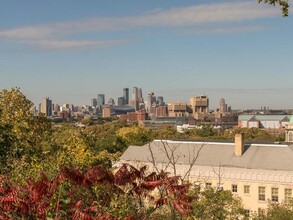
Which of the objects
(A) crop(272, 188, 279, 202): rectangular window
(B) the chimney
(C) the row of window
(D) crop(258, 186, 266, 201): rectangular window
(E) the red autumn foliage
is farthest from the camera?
(B) the chimney

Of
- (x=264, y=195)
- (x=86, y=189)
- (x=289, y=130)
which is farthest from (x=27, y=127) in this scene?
(x=289, y=130)

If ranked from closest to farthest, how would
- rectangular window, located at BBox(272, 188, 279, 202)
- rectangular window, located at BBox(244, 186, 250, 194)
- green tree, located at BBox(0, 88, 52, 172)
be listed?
1. green tree, located at BBox(0, 88, 52, 172)
2. rectangular window, located at BBox(272, 188, 279, 202)
3. rectangular window, located at BBox(244, 186, 250, 194)

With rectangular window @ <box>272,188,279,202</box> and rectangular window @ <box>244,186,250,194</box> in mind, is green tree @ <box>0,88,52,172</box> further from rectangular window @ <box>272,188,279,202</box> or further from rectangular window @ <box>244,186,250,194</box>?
rectangular window @ <box>272,188,279,202</box>

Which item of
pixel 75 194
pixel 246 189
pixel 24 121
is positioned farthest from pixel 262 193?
pixel 75 194

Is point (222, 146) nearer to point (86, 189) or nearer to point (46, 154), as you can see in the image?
point (46, 154)

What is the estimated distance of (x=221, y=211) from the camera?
29.0 m

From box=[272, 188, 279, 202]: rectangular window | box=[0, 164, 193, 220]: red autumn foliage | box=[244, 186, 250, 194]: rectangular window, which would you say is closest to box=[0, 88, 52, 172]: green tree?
box=[0, 164, 193, 220]: red autumn foliage

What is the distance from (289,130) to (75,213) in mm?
62413

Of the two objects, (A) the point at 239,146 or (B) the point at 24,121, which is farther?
(A) the point at 239,146

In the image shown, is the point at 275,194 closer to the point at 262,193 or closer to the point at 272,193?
the point at 272,193

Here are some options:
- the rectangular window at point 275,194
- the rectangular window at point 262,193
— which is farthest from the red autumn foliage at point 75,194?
the rectangular window at point 262,193

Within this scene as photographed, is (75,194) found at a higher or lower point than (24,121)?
lower

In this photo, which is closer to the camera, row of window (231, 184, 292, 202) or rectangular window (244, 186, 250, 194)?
row of window (231, 184, 292, 202)

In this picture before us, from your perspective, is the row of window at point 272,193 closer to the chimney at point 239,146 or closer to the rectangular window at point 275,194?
the rectangular window at point 275,194
